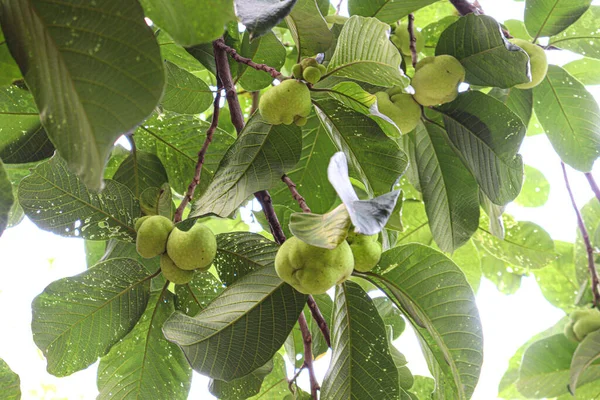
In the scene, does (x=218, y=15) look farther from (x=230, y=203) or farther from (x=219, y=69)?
(x=219, y=69)

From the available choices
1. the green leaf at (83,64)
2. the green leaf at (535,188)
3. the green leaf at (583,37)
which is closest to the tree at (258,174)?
the green leaf at (83,64)

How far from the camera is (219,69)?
1.18m

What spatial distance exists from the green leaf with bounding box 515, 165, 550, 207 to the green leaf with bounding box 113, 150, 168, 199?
1316 mm

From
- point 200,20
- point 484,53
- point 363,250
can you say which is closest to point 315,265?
point 363,250

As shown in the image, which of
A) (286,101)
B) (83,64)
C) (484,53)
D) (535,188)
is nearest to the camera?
(83,64)

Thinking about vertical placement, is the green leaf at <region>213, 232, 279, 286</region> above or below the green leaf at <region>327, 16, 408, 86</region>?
below

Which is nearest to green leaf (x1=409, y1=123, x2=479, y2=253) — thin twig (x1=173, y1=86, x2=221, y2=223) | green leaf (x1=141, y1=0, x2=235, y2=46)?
thin twig (x1=173, y1=86, x2=221, y2=223)

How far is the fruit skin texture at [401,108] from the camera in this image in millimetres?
1150

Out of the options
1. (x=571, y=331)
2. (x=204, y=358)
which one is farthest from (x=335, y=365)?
(x=571, y=331)

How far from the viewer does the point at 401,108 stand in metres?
1.17

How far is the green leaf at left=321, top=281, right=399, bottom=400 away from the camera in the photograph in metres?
1.01

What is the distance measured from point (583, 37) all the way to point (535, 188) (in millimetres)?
695

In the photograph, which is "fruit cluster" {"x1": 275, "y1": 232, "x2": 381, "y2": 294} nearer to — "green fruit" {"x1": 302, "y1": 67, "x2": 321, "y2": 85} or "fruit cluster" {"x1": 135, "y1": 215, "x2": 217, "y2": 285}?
"fruit cluster" {"x1": 135, "y1": 215, "x2": 217, "y2": 285}

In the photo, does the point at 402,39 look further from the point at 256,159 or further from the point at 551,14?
the point at 256,159
